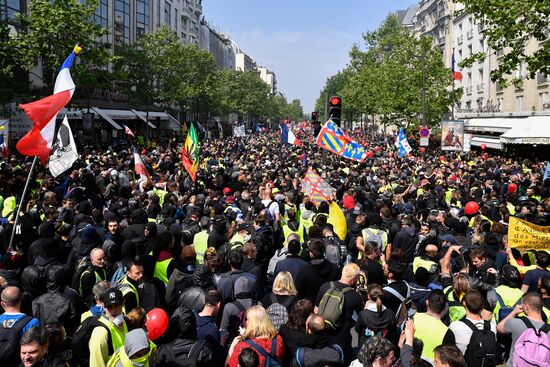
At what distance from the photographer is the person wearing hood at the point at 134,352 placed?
3.67 meters

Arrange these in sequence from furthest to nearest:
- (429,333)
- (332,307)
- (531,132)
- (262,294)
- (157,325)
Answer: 1. (531,132)
2. (262,294)
3. (332,307)
4. (429,333)
5. (157,325)

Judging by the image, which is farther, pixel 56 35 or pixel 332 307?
pixel 56 35

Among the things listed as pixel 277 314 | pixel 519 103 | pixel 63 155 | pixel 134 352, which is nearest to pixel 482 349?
pixel 277 314

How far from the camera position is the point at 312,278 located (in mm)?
5980

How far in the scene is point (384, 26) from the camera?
70.8 metres

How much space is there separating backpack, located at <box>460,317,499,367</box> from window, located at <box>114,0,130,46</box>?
46565mm

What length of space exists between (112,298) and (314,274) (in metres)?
2.54

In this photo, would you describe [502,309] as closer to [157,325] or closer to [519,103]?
[157,325]

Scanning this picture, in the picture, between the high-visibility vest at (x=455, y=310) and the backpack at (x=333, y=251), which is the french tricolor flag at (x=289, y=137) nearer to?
the backpack at (x=333, y=251)

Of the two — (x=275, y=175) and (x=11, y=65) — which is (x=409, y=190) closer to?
(x=275, y=175)

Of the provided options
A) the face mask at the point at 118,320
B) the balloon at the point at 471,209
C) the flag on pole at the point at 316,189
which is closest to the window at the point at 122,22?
the flag on pole at the point at 316,189

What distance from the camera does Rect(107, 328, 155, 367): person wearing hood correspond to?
367 centimetres

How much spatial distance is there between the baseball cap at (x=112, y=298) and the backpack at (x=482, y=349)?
118 inches

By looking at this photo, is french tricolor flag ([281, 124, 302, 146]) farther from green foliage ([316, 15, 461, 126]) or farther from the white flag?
the white flag
